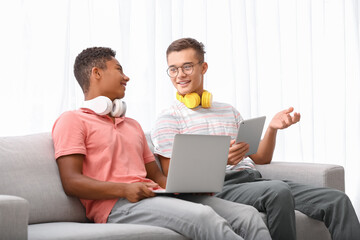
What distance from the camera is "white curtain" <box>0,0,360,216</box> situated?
2.56 meters

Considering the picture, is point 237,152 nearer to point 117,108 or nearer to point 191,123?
point 191,123

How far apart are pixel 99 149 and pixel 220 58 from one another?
5.61 ft

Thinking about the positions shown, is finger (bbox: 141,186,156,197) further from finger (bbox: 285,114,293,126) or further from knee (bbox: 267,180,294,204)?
finger (bbox: 285,114,293,126)

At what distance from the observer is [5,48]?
2482 millimetres

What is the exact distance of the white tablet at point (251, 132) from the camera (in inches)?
87.6

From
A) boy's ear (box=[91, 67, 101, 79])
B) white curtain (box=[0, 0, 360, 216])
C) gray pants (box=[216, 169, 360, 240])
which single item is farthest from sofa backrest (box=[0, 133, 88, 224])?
gray pants (box=[216, 169, 360, 240])

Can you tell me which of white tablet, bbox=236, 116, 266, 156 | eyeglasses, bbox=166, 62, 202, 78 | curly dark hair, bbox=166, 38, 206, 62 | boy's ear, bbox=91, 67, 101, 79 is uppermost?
curly dark hair, bbox=166, 38, 206, 62

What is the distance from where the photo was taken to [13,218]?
141 centimetres

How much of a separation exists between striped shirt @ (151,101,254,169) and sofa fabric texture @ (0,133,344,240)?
20.3 inches

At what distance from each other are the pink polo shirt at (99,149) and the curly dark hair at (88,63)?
0.16 meters

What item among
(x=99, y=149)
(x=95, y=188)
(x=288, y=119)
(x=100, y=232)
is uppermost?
(x=288, y=119)

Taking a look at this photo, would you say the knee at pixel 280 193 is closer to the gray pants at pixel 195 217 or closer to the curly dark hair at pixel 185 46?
the gray pants at pixel 195 217

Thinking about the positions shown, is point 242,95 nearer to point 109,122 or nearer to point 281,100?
point 281,100

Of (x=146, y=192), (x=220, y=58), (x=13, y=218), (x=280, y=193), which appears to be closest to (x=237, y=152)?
(x=280, y=193)
